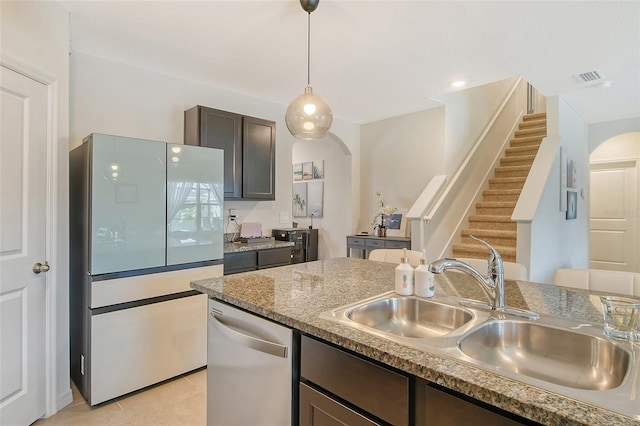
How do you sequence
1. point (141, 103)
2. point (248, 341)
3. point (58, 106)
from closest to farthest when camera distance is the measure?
1. point (248, 341)
2. point (58, 106)
3. point (141, 103)

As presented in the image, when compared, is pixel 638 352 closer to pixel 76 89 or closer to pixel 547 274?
pixel 547 274

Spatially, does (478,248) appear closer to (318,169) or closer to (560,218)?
(560,218)

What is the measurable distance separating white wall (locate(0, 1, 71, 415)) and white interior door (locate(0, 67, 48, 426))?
0.10 m

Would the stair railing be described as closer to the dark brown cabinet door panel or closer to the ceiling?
the ceiling

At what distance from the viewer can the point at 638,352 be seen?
902 millimetres

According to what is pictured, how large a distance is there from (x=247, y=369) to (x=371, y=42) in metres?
2.47

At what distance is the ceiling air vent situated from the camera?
3249 millimetres

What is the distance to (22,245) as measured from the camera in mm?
2020

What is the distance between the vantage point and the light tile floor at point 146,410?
7.03ft

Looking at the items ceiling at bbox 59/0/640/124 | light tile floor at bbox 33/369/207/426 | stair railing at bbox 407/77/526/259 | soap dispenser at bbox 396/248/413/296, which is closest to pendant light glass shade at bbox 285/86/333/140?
ceiling at bbox 59/0/640/124

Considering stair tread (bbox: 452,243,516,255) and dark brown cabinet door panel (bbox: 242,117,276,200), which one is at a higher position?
dark brown cabinet door panel (bbox: 242,117,276,200)

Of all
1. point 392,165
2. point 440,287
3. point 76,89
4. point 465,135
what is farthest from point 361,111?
point 440,287

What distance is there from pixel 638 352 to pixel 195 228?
260 centimetres

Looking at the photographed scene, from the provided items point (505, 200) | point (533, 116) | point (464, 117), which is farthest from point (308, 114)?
point (533, 116)
